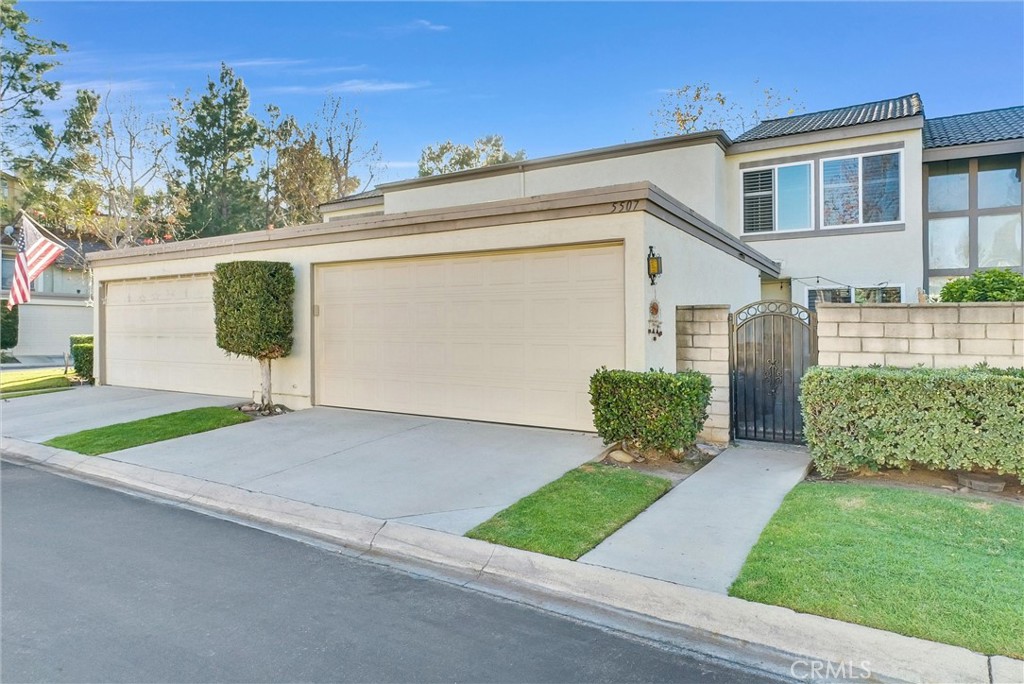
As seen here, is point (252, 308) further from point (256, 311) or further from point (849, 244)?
point (849, 244)

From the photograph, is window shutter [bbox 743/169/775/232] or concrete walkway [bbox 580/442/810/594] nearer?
concrete walkway [bbox 580/442/810/594]

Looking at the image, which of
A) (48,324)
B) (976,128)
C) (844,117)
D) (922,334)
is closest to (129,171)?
(48,324)

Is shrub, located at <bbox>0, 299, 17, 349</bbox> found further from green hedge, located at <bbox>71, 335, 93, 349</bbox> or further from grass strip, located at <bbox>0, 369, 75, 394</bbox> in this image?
green hedge, located at <bbox>71, 335, 93, 349</bbox>

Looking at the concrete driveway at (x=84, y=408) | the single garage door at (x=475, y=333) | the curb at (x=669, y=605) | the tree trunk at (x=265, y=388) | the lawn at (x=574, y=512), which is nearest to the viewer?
the curb at (x=669, y=605)

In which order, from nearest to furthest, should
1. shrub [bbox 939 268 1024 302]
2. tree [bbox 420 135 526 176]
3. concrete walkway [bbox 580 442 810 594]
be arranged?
1. concrete walkway [bbox 580 442 810 594]
2. shrub [bbox 939 268 1024 302]
3. tree [bbox 420 135 526 176]

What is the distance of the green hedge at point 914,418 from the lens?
17.5ft

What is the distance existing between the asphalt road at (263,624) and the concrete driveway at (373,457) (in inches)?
39.6

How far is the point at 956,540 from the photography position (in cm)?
423

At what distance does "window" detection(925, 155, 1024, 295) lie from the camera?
558 inches

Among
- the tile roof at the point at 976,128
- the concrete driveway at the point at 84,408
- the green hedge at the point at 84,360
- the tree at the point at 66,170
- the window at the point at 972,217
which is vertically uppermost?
the tree at the point at 66,170

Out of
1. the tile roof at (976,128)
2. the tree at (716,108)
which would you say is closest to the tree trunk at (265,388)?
the tile roof at (976,128)

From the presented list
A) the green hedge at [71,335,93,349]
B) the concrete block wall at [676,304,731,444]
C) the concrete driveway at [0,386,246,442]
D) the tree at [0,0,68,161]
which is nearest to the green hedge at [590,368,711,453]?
the concrete block wall at [676,304,731,444]

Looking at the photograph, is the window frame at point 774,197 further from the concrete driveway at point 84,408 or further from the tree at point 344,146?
the tree at point 344,146

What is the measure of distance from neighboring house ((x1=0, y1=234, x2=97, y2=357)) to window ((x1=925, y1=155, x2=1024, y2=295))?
32.3 m
